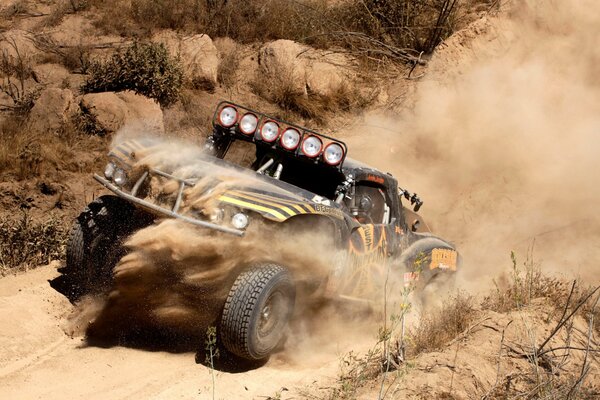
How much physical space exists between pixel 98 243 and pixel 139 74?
18.9 ft

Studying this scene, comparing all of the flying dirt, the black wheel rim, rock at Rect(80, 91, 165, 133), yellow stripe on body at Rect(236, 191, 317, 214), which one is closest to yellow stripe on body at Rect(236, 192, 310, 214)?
yellow stripe on body at Rect(236, 191, 317, 214)

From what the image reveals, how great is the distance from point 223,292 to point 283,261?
0.59 metres

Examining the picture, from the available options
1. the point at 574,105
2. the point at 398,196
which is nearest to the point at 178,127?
the point at 398,196

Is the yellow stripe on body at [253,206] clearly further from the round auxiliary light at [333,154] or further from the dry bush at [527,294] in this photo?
the dry bush at [527,294]

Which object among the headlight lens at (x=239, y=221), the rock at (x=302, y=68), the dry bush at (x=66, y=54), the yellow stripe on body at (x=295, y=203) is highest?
the rock at (x=302, y=68)

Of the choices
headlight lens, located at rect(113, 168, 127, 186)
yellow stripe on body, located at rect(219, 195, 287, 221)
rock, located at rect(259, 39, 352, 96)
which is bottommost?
headlight lens, located at rect(113, 168, 127, 186)

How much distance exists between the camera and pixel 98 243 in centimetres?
742

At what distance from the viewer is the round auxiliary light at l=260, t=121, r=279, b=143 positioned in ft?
24.8

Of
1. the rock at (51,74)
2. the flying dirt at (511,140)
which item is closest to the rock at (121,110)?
the rock at (51,74)

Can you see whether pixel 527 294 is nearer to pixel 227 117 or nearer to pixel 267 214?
pixel 267 214

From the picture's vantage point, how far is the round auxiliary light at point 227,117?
7895 millimetres

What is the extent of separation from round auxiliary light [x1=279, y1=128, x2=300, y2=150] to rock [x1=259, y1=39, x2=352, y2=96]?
7179 millimetres

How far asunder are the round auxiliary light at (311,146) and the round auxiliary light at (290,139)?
105 millimetres

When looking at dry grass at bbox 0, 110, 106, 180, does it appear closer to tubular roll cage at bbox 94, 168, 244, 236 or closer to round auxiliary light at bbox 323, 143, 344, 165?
tubular roll cage at bbox 94, 168, 244, 236
